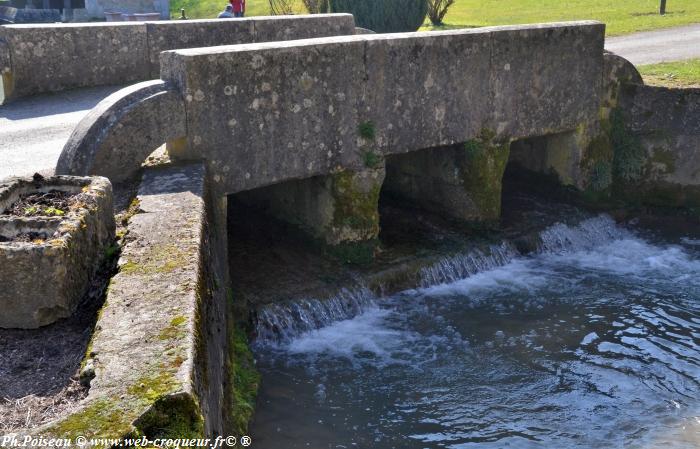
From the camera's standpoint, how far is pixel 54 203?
5.25m

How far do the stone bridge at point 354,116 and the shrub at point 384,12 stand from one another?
310 inches

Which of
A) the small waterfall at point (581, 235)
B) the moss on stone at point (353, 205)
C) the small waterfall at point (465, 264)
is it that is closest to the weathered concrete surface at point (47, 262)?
the moss on stone at point (353, 205)

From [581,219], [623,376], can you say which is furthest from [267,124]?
[581,219]

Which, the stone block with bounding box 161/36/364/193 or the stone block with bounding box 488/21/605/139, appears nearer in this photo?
the stone block with bounding box 161/36/364/193

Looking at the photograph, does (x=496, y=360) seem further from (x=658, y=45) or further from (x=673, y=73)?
(x=658, y=45)

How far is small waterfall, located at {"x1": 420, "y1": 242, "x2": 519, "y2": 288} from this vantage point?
966 centimetres

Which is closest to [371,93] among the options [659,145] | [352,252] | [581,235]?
[352,252]

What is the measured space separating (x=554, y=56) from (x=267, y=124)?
4516mm

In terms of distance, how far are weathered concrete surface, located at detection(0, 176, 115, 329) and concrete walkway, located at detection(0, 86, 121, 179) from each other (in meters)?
3.23

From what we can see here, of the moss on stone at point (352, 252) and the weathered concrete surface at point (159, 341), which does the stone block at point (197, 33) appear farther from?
the weathered concrete surface at point (159, 341)

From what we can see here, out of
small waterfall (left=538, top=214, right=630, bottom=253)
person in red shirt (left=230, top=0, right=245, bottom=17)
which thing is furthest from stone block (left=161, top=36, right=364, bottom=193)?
person in red shirt (left=230, top=0, right=245, bottom=17)

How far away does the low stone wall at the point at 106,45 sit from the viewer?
11133 mm

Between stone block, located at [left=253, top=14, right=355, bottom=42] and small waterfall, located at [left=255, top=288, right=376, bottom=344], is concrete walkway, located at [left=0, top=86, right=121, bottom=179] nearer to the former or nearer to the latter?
stone block, located at [left=253, top=14, right=355, bottom=42]

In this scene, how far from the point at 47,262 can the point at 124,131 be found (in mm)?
2990
